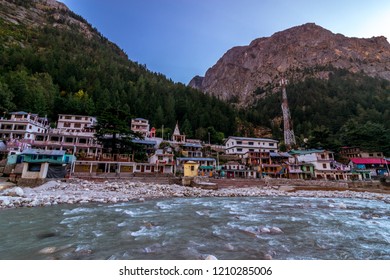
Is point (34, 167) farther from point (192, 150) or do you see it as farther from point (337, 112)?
point (337, 112)

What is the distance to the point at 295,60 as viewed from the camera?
5861 inches

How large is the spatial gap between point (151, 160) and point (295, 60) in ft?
504

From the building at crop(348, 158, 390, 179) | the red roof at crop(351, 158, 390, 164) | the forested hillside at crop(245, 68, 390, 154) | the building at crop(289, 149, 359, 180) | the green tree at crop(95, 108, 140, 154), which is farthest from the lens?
the forested hillside at crop(245, 68, 390, 154)

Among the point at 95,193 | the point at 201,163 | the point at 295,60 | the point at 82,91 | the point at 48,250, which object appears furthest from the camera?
the point at 295,60

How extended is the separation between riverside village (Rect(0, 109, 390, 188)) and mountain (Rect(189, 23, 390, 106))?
93403 millimetres

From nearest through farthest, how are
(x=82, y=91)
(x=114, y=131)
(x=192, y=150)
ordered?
(x=114, y=131) → (x=192, y=150) → (x=82, y=91)

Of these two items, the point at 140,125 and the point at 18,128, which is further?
the point at 140,125

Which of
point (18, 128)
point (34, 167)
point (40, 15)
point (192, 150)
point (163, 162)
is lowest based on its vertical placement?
point (34, 167)

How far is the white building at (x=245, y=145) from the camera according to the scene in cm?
5319

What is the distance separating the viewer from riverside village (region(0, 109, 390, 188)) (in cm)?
2731

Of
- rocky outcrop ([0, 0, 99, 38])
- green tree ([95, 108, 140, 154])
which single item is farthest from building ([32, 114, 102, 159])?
rocky outcrop ([0, 0, 99, 38])

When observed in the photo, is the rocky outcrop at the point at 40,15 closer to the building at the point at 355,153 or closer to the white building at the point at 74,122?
the white building at the point at 74,122

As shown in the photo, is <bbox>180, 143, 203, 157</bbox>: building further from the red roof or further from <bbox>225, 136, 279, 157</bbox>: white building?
the red roof

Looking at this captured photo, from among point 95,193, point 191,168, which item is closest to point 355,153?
point 191,168
